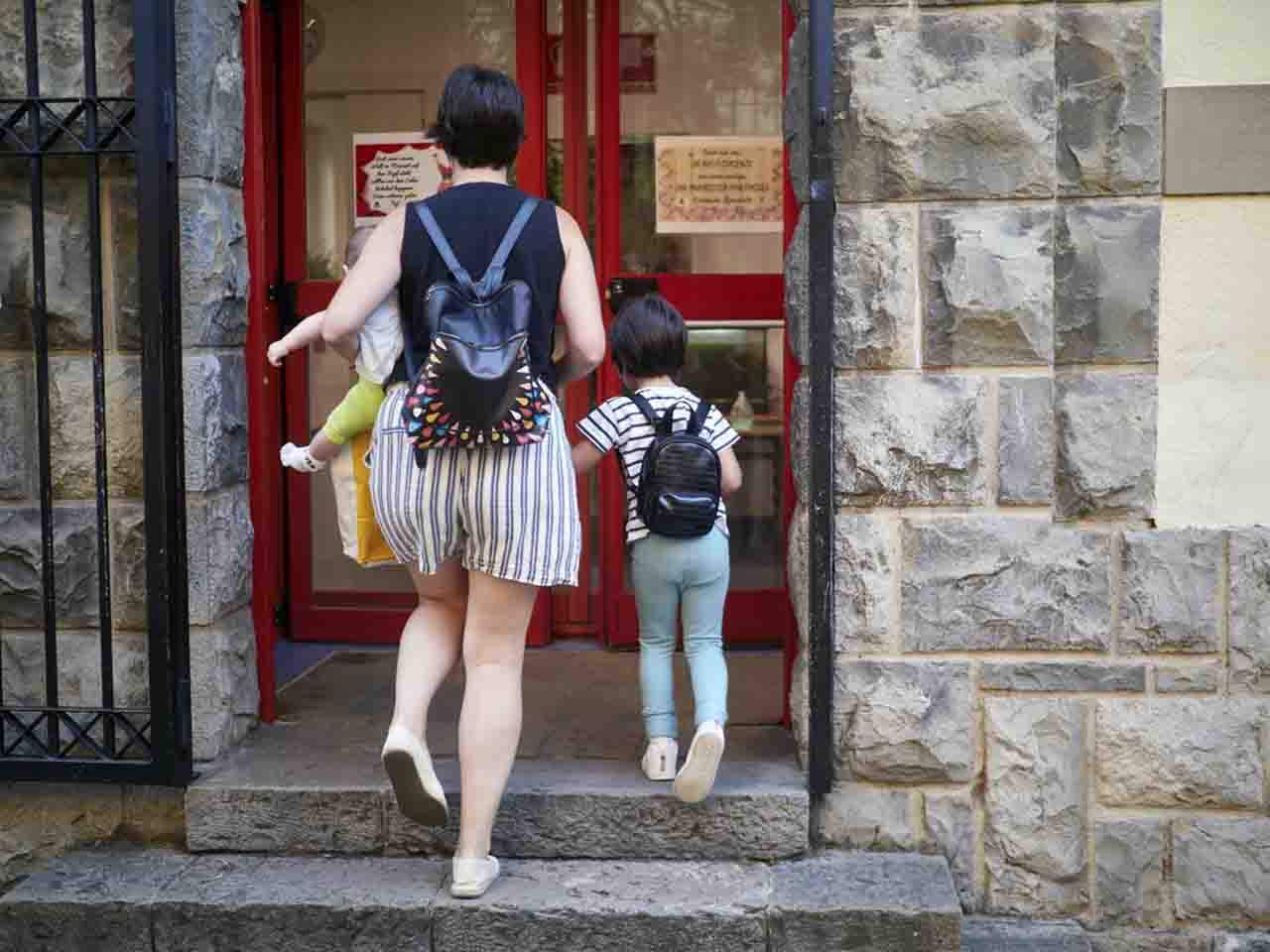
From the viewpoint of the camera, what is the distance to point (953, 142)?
4.40 m

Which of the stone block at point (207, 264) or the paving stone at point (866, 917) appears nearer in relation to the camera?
the paving stone at point (866, 917)

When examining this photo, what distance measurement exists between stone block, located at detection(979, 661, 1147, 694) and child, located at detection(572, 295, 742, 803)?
81cm

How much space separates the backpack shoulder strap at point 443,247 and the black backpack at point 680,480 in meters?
0.73

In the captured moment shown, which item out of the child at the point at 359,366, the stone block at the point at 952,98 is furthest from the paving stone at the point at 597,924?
the stone block at the point at 952,98

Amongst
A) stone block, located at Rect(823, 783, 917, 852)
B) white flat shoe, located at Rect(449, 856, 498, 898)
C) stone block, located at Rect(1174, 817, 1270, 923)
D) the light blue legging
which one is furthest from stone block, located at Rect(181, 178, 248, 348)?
stone block, located at Rect(1174, 817, 1270, 923)

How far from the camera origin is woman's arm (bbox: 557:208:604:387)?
405 cm

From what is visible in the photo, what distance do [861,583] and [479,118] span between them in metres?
1.60

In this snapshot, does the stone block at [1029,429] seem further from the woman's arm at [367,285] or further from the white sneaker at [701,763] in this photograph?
the woman's arm at [367,285]

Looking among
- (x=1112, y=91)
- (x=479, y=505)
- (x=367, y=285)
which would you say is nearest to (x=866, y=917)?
(x=479, y=505)

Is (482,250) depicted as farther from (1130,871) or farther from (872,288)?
(1130,871)

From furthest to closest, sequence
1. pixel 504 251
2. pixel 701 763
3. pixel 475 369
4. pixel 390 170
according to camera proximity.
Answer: pixel 390 170 → pixel 701 763 → pixel 504 251 → pixel 475 369

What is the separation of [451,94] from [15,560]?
1.92 meters

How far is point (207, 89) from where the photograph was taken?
182 inches

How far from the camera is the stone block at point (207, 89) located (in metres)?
4.56
